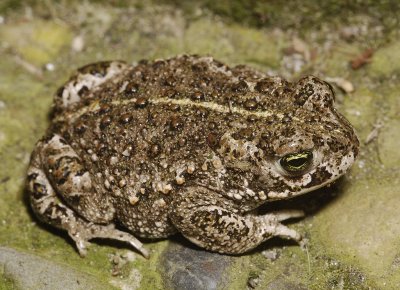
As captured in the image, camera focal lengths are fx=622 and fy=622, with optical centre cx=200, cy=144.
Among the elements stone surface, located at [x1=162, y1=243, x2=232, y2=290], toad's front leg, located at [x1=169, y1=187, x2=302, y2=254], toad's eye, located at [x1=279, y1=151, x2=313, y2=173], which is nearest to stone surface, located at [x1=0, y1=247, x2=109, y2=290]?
stone surface, located at [x1=162, y1=243, x2=232, y2=290]

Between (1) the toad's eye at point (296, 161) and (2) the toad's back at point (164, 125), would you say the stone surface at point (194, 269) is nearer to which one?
(2) the toad's back at point (164, 125)

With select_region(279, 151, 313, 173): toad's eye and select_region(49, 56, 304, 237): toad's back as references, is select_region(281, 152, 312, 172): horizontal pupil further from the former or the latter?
select_region(49, 56, 304, 237): toad's back

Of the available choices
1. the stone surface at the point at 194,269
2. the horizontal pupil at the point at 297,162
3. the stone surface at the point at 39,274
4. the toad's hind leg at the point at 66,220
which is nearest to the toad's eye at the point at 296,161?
the horizontal pupil at the point at 297,162

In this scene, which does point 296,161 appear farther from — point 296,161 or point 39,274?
point 39,274

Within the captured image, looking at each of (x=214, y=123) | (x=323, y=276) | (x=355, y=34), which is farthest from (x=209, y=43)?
(x=323, y=276)

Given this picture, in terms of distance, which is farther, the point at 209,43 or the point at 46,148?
the point at 209,43

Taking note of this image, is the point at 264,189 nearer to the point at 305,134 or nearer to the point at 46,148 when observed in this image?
the point at 305,134
